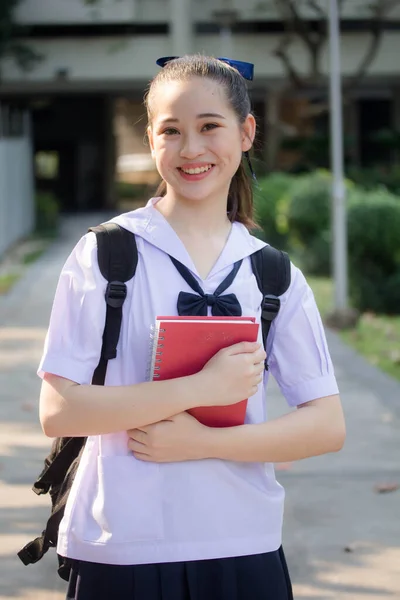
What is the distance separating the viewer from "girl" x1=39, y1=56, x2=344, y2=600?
2.01 metres

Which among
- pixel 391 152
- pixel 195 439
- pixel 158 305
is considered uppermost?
pixel 158 305

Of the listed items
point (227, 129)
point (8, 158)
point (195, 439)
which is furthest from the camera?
point (8, 158)

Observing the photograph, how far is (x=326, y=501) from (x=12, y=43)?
2453cm

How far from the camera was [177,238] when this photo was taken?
7.00 feet

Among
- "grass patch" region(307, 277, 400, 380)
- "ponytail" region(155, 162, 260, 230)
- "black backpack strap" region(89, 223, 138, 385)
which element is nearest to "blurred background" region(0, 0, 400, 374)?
"grass patch" region(307, 277, 400, 380)

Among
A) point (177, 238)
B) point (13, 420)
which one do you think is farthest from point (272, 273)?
point (13, 420)

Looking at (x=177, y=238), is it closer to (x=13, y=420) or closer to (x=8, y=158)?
(x=13, y=420)

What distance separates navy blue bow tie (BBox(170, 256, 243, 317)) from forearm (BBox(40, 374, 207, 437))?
0.14 m

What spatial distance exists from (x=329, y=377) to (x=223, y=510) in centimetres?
34

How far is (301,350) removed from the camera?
2.19 metres

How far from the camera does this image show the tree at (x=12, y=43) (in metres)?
27.3

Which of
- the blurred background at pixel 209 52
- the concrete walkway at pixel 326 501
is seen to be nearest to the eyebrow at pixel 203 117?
the concrete walkway at pixel 326 501

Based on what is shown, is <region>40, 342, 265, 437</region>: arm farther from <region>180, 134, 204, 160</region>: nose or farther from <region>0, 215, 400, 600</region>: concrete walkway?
<region>0, 215, 400, 600</region>: concrete walkway

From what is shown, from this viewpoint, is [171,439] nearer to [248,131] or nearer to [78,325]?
[78,325]
